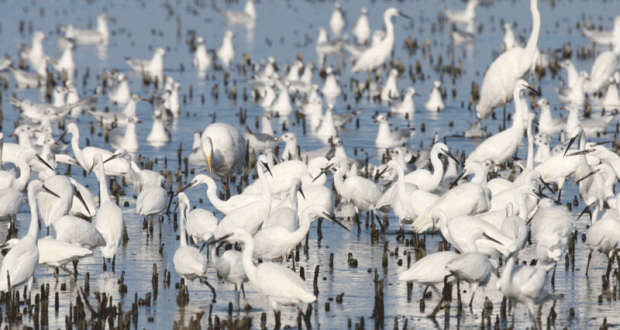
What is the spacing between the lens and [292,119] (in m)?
20.4

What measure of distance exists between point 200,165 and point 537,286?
8.92 m

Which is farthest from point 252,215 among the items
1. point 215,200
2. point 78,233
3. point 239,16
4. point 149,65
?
point 239,16

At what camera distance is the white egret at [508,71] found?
632 inches

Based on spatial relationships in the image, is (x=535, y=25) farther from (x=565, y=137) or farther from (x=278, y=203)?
(x=278, y=203)

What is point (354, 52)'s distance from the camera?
2914cm

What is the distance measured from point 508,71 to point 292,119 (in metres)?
5.82

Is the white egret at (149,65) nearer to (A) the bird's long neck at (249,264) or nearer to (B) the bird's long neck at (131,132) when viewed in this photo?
(B) the bird's long neck at (131,132)

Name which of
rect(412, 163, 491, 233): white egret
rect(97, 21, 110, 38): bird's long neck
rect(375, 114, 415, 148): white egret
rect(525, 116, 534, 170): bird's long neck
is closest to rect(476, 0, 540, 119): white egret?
rect(375, 114, 415, 148): white egret

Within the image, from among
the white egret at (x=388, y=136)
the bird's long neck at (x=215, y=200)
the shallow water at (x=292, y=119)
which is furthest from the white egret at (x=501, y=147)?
the bird's long neck at (x=215, y=200)

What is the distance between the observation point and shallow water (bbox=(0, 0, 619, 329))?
759 centimetres

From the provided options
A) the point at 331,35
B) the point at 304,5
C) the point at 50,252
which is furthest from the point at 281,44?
the point at 50,252

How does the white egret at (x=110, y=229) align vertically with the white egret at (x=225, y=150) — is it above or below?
below

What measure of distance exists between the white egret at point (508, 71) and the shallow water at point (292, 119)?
107 centimetres

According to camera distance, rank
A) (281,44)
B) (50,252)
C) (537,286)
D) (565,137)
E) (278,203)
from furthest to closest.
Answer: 1. (281,44)
2. (565,137)
3. (278,203)
4. (50,252)
5. (537,286)
